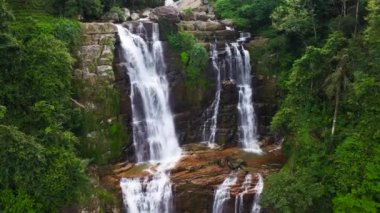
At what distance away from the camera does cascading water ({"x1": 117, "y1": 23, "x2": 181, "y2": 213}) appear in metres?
27.3

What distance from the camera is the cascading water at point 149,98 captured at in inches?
1076

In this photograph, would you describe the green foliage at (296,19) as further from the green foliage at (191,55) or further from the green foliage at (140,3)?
the green foliage at (140,3)

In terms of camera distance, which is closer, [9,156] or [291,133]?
[9,156]

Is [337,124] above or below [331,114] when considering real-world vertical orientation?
below

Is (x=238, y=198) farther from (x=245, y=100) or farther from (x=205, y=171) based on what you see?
(x=245, y=100)

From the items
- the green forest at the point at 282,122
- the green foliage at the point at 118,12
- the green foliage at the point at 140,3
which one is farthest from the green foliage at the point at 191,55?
the green foliage at the point at 140,3

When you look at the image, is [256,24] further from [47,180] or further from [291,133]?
[47,180]

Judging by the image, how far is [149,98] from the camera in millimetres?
27984

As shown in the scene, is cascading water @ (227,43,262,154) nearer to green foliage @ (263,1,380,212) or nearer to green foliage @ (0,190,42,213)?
green foliage @ (263,1,380,212)

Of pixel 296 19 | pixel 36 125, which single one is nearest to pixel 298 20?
pixel 296 19

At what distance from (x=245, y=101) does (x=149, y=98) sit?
23.8 ft

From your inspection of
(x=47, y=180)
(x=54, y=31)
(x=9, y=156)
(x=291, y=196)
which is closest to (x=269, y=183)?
(x=291, y=196)

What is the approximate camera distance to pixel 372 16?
70.3 feet

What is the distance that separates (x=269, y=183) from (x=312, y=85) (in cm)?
673
